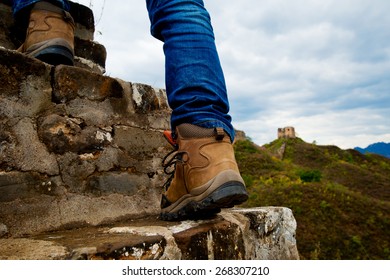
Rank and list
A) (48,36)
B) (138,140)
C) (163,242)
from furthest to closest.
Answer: (138,140) < (48,36) < (163,242)

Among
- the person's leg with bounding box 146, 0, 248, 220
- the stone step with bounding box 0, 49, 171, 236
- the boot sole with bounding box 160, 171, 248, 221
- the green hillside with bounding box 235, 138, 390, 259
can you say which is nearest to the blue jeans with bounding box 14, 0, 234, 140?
the person's leg with bounding box 146, 0, 248, 220

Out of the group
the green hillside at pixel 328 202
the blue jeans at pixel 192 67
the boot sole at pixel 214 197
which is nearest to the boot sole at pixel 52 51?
the blue jeans at pixel 192 67

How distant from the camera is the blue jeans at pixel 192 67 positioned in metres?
1.21

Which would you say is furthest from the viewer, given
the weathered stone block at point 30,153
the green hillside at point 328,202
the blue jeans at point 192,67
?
the green hillside at point 328,202

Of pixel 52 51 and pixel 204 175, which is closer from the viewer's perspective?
pixel 204 175

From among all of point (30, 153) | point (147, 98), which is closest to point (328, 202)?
point (147, 98)

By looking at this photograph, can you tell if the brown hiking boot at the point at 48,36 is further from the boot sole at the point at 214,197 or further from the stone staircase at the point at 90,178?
the boot sole at the point at 214,197

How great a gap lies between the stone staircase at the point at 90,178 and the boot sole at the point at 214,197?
0.17 feet

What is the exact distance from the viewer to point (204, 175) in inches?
47.9

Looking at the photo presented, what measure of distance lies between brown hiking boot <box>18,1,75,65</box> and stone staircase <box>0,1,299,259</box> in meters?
0.14

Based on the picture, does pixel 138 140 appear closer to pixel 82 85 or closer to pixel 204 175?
pixel 82 85

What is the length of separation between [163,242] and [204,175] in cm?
27

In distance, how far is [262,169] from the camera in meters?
12.4

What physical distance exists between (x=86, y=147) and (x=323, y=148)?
18.3 metres
